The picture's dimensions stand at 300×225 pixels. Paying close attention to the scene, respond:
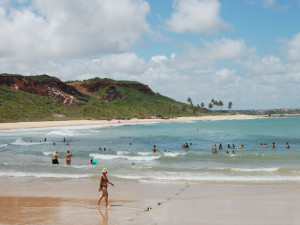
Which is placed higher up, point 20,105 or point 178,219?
point 20,105

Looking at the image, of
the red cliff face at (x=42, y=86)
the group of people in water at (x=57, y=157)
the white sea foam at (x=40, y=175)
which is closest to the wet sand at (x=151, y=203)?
the white sea foam at (x=40, y=175)

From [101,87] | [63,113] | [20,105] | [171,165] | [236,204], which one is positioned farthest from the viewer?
[101,87]

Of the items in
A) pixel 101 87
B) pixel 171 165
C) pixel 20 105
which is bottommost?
pixel 171 165

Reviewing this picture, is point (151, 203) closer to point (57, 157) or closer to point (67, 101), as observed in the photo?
point (57, 157)

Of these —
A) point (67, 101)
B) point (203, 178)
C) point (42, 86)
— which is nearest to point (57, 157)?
point (203, 178)

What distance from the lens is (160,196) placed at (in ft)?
48.5

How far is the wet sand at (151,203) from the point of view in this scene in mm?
11164

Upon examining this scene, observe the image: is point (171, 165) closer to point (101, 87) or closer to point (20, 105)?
point (20, 105)

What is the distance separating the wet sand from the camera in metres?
11.2

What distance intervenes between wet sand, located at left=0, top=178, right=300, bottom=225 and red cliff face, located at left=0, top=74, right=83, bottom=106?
4373 inches

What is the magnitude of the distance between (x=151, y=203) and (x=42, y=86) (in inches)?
4886

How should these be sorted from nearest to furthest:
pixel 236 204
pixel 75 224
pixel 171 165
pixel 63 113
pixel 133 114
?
1. pixel 75 224
2. pixel 236 204
3. pixel 171 165
4. pixel 63 113
5. pixel 133 114

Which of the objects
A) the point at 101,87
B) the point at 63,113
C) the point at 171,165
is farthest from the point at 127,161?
the point at 101,87

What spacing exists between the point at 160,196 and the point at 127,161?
13.4 metres
